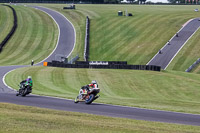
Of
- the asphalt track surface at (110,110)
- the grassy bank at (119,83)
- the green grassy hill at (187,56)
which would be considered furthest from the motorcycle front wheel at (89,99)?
the green grassy hill at (187,56)

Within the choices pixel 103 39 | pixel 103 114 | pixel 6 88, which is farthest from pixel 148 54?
pixel 103 114

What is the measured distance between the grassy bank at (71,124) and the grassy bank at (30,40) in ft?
192

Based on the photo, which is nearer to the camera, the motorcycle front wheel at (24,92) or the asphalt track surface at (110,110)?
the asphalt track surface at (110,110)

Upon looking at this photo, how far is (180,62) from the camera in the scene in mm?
74000

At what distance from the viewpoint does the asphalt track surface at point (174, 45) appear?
249 feet

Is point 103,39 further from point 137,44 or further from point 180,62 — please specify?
point 180,62

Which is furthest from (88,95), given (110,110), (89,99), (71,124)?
(71,124)

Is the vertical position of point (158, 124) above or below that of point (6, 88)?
above

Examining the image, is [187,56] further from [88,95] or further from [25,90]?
[88,95]

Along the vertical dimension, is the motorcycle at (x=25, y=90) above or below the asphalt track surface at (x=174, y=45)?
above

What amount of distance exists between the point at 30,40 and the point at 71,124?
80271mm

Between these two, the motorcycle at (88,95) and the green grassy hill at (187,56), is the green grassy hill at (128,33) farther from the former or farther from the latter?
the motorcycle at (88,95)

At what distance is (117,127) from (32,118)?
4.09 metres

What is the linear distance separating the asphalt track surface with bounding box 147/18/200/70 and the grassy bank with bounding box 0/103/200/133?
51.5 m
